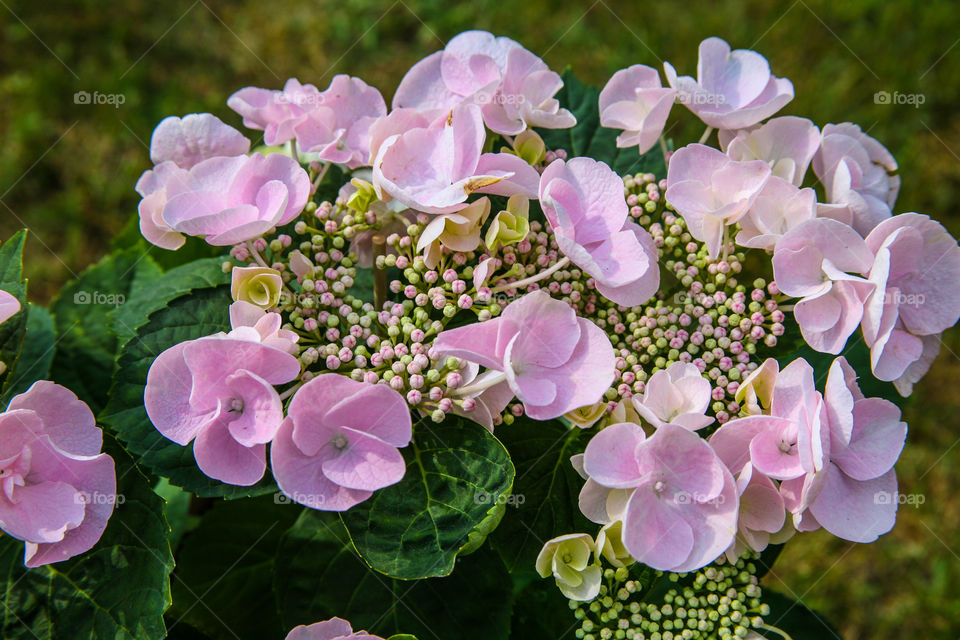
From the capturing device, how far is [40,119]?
8.64 feet

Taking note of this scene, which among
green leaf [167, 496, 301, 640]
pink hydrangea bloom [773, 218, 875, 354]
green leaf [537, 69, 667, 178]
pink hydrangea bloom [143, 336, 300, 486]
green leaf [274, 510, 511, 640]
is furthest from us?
green leaf [167, 496, 301, 640]

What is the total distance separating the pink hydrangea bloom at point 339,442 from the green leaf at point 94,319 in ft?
2.09

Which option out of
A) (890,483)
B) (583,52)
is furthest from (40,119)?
(890,483)

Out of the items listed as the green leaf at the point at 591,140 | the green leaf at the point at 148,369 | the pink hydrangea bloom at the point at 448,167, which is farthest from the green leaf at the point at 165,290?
the green leaf at the point at 591,140

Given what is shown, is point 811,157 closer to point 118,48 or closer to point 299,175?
point 299,175

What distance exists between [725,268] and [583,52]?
6.69 ft

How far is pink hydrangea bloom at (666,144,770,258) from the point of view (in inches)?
37.6

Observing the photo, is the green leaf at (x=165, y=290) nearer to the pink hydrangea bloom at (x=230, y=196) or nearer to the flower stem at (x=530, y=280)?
the pink hydrangea bloom at (x=230, y=196)

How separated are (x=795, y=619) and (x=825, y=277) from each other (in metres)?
0.59

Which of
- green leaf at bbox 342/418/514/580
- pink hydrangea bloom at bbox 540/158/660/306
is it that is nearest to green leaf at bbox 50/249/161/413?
green leaf at bbox 342/418/514/580

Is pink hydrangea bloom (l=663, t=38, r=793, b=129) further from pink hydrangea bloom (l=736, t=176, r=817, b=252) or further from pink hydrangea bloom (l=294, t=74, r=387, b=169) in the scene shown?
pink hydrangea bloom (l=294, t=74, r=387, b=169)

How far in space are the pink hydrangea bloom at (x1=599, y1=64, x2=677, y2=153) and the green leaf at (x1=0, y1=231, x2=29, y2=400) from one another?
749 millimetres

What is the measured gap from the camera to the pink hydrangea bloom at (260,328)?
82 centimetres

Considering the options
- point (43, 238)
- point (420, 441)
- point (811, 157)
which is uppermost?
point (811, 157)
